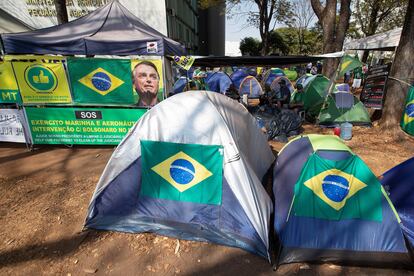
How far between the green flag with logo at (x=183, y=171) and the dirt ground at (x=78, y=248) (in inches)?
23.0

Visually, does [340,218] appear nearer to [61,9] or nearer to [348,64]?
[348,64]

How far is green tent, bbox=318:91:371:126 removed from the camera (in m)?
7.85

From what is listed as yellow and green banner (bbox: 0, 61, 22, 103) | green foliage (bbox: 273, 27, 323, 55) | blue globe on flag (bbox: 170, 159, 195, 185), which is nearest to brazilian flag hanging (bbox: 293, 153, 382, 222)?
blue globe on flag (bbox: 170, 159, 195, 185)

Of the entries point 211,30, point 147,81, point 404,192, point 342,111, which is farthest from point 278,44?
point 404,192

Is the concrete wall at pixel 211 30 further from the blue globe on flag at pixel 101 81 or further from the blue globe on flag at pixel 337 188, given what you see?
the blue globe on flag at pixel 337 188

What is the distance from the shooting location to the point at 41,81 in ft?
19.3

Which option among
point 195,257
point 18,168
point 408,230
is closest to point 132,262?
point 195,257

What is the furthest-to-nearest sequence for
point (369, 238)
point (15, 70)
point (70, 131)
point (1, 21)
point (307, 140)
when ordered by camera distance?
1. point (1, 21)
2. point (70, 131)
3. point (15, 70)
4. point (307, 140)
5. point (369, 238)

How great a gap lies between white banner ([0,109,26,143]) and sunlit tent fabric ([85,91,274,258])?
418 centimetres

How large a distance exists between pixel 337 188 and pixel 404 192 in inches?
43.1

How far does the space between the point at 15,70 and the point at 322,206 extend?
6770 millimetres

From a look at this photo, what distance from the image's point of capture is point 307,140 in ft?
11.7

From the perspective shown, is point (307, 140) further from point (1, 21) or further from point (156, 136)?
point (1, 21)

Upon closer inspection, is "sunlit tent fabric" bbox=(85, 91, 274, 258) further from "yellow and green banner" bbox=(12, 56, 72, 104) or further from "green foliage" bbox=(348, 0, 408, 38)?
"green foliage" bbox=(348, 0, 408, 38)
